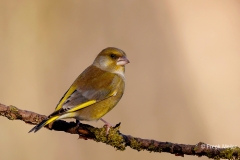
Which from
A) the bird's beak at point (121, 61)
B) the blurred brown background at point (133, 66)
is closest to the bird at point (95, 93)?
the bird's beak at point (121, 61)

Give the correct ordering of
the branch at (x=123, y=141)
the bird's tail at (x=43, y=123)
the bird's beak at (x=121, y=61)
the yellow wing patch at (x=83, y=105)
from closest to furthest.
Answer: the branch at (x=123, y=141) → the bird's tail at (x=43, y=123) → the yellow wing patch at (x=83, y=105) → the bird's beak at (x=121, y=61)

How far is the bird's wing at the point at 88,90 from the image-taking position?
9.05 feet

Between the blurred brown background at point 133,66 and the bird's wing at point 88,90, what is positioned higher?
the blurred brown background at point 133,66

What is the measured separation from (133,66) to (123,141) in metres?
2.95

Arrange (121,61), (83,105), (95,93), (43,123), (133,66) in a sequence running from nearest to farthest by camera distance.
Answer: (43,123), (83,105), (95,93), (121,61), (133,66)

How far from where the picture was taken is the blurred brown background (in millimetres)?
5117

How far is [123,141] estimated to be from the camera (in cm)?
232

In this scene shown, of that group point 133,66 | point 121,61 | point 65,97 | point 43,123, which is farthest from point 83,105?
point 133,66

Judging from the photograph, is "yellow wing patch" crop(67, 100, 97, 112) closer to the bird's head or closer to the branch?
the branch

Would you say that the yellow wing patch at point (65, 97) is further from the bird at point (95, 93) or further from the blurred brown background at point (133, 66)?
the blurred brown background at point (133, 66)

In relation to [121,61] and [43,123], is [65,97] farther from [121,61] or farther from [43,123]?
[121,61]

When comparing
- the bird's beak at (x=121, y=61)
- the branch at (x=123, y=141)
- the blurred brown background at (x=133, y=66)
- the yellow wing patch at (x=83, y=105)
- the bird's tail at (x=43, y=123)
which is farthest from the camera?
the blurred brown background at (x=133, y=66)

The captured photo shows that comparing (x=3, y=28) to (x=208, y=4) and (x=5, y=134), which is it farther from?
(x=208, y=4)

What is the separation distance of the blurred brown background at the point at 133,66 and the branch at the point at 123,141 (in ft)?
8.16
